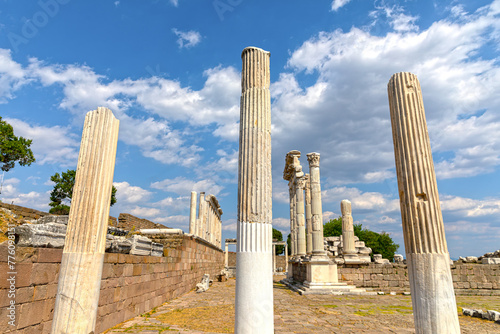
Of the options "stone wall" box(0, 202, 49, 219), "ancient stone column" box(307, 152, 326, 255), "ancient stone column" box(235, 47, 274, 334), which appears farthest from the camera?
"ancient stone column" box(307, 152, 326, 255)

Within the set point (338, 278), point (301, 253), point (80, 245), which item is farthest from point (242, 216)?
point (301, 253)

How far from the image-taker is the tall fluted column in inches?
658

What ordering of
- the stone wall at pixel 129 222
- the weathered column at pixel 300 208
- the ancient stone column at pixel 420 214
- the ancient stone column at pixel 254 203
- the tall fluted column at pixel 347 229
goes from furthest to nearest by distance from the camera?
the stone wall at pixel 129 222
the weathered column at pixel 300 208
the tall fluted column at pixel 347 229
the ancient stone column at pixel 254 203
the ancient stone column at pixel 420 214

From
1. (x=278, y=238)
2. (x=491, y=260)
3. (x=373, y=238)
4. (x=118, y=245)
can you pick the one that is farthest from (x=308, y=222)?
(x=278, y=238)

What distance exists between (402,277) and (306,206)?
22.0 ft

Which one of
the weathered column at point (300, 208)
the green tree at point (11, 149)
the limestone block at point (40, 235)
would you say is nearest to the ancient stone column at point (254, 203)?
the limestone block at point (40, 235)

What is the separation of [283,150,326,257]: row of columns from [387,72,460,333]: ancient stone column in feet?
33.9

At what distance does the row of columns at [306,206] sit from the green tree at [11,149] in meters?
20.9

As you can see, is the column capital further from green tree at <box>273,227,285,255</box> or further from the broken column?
green tree at <box>273,227,285,255</box>

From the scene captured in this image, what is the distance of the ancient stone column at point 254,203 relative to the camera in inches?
189

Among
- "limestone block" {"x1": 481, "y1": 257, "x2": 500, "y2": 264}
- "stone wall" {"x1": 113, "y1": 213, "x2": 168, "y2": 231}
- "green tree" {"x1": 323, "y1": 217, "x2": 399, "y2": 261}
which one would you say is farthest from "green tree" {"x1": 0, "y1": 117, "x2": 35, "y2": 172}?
"green tree" {"x1": 323, "y1": 217, "x2": 399, "y2": 261}

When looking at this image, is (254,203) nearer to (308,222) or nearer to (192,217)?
(308,222)

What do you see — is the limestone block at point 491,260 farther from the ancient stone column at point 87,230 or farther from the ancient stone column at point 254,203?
the ancient stone column at point 87,230

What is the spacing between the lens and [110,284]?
6656 millimetres
